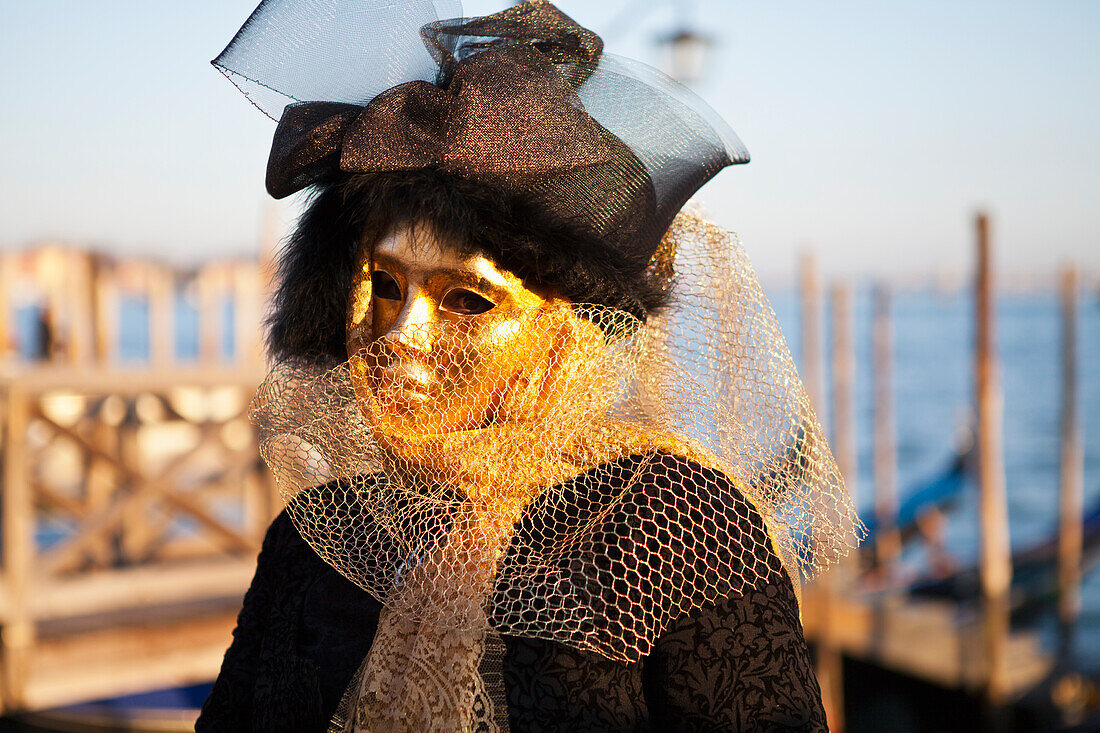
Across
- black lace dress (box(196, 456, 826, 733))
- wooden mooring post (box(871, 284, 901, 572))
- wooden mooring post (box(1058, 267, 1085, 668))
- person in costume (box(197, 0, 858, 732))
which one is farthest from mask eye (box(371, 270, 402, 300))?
wooden mooring post (box(871, 284, 901, 572))

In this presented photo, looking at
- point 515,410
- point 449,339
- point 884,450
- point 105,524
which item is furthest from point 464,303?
point 884,450

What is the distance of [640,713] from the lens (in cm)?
110

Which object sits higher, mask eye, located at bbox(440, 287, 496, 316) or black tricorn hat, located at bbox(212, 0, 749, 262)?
black tricorn hat, located at bbox(212, 0, 749, 262)

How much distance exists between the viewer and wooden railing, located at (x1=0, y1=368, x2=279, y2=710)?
16.8 ft

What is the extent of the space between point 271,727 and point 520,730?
0.43 meters

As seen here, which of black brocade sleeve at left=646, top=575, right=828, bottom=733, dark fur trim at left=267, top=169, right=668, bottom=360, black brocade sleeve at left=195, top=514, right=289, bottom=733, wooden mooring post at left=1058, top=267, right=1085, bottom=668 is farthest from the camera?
wooden mooring post at left=1058, top=267, right=1085, bottom=668

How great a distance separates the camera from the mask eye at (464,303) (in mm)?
1242

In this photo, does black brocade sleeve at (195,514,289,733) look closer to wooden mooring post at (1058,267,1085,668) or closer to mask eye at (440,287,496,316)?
mask eye at (440,287,496,316)

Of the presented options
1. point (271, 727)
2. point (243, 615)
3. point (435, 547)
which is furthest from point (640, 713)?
point (243, 615)

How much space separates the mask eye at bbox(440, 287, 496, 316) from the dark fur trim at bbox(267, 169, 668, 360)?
62mm

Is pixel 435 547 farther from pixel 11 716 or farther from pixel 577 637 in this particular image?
pixel 11 716

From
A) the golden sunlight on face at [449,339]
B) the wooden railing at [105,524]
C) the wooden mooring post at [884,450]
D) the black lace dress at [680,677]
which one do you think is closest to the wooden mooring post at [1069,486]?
the wooden mooring post at [884,450]

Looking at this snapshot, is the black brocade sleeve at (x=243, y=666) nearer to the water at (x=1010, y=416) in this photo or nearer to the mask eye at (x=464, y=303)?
the mask eye at (x=464, y=303)

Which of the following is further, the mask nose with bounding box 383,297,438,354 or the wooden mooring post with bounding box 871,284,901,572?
the wooden mooring post with bounding box 871,284,901,572
